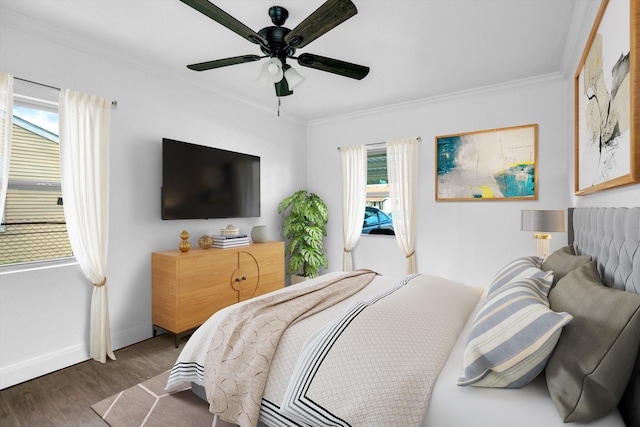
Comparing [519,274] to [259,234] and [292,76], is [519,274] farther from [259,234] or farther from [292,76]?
[259,234]

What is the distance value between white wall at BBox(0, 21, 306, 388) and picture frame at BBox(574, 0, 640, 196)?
3264mm

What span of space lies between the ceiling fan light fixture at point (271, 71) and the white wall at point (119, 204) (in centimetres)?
151

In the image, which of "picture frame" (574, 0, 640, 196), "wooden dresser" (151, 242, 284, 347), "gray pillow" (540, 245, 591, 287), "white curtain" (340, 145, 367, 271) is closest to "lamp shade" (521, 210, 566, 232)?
"picture frame" (574, 0, 640, 196)

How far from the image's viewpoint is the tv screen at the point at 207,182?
305 centimetres

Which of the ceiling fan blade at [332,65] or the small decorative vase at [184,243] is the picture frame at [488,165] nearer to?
the ceiling fan blade at [332,65]

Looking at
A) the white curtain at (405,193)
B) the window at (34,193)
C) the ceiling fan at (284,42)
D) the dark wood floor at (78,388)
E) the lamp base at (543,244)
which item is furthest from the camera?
the white curtain at (405,193)

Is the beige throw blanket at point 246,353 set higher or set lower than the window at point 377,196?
lower

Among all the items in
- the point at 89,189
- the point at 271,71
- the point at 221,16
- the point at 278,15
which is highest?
the point at 278,15

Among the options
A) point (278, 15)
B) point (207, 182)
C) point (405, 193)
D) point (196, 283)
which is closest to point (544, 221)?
point (405, 193)

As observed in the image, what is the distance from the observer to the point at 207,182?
3373 millimetres

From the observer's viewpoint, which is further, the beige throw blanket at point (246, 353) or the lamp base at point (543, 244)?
the lamp base at point (543, 244)

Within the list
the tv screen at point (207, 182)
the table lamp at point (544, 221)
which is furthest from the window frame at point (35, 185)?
the table lamp at point (544, 221)

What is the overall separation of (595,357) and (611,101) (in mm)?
1309

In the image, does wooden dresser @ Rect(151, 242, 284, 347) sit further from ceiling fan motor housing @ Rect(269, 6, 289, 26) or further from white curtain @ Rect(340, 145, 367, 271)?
ceiling fan motor housing @ Rect(269, 6, 289, 26)
